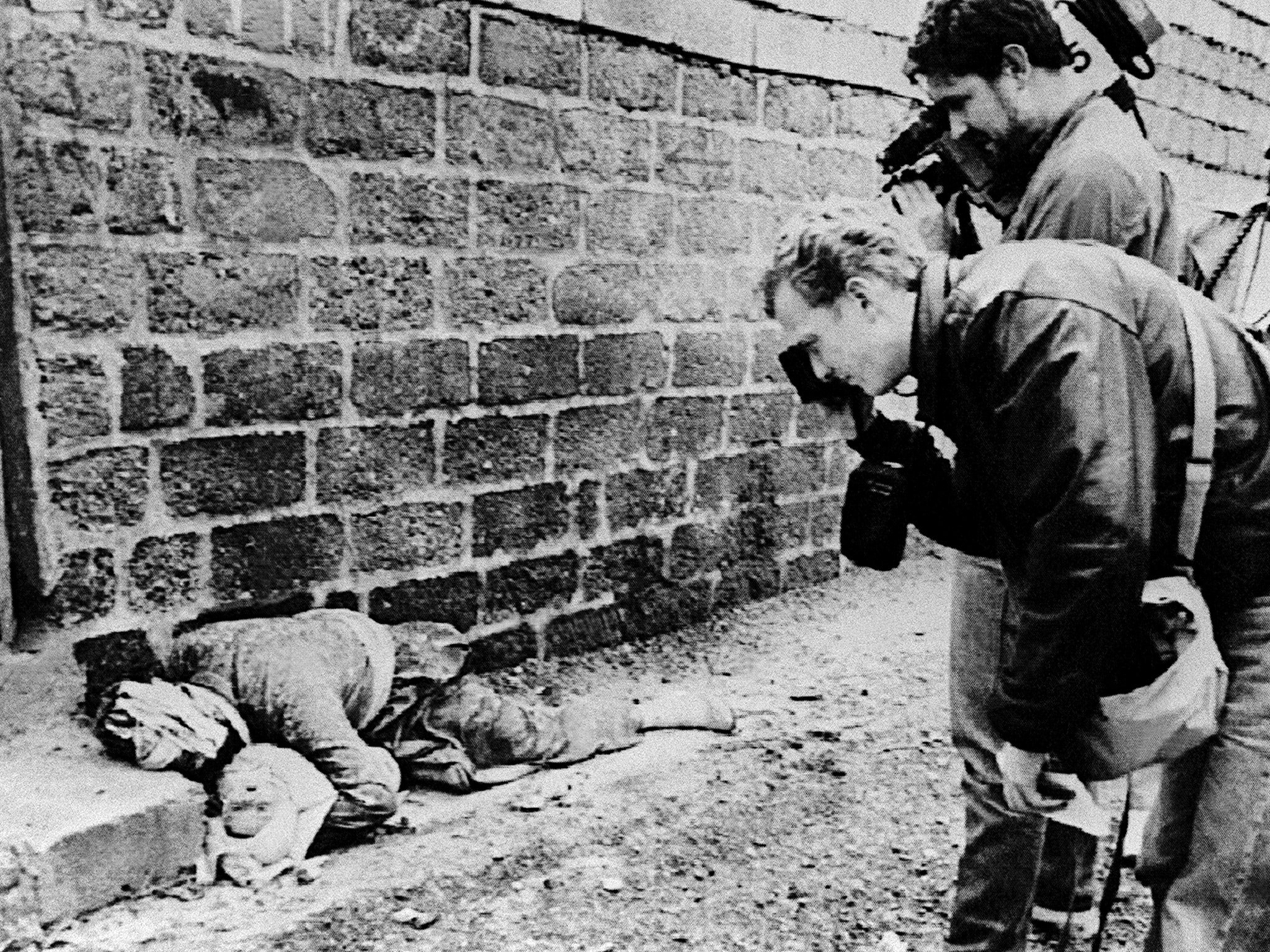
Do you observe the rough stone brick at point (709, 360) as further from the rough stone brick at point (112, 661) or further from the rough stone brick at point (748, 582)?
the rough stone brick at point (112, 661)

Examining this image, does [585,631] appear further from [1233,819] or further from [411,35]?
[1233,819]

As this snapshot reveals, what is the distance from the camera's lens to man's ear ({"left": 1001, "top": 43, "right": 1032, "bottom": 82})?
2588mm

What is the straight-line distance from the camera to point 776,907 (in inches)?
122

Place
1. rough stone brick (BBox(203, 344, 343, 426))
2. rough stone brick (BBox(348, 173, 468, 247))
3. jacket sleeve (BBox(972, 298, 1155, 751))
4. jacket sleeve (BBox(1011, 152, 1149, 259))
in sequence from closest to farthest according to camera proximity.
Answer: jacket sleeve (BBox(972, 298, 1155, 751)), jacket sleeve (BBox(1011, 152, 1149, 259)), rough stone brick (BBox(203, 344, 343, 426)), rough stone brick (BBox(348, 173, 468, 247))

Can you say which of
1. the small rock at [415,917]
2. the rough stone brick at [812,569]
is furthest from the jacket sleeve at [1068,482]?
the rough stone brick at [812,569]

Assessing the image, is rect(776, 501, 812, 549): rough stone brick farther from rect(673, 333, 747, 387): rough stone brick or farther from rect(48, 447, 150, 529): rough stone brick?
rect(48, 447, 150, 529): rough stone brick

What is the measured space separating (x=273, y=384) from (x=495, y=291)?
2.94 feet

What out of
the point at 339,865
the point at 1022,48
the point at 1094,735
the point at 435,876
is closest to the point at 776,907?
the point at 435,876

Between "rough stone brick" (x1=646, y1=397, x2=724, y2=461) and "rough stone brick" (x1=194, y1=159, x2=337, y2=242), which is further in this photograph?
"rough stone brick" (x1=646, y1=397, x2=724, y2=461)

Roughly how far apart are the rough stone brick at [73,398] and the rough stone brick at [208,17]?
98cm

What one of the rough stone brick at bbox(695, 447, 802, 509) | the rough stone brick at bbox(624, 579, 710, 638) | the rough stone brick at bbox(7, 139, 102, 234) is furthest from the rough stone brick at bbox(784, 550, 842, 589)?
the rough stone brick at bbox(7, 139, 102, 234)

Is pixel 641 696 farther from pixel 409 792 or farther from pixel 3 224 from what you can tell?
pixel 3 224

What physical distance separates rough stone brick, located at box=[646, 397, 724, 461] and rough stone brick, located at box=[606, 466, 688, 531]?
9 cm

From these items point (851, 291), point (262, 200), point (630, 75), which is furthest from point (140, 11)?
point (851, 291)
